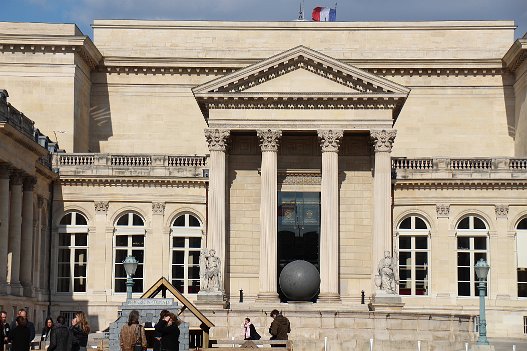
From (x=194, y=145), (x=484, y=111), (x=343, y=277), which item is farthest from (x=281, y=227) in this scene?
(x=484, y=111)

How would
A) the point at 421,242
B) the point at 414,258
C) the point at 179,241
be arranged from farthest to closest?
A: the point at 179,241
the point at 421,242
the point at 414,258

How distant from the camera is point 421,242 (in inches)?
2692

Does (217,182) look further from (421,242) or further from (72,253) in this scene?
(421,242)

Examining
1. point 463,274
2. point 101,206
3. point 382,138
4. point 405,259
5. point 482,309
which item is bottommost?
point 482,309

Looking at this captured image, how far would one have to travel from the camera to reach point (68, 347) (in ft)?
91.2

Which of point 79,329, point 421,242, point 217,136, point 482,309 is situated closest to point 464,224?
point 421,242

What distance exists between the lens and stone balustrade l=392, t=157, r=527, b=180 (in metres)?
67.6

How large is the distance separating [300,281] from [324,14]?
31.3 meters

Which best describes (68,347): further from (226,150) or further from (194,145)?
(194,145)

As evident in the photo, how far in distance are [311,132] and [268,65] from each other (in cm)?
430

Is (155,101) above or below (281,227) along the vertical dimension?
above

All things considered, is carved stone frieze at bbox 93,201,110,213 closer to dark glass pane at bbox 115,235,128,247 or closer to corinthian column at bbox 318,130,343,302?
dark glass pane at bbox 115,235,128,247

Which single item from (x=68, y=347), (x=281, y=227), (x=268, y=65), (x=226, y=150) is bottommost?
(x=68, y=347)

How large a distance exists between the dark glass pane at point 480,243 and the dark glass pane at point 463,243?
0.44m
